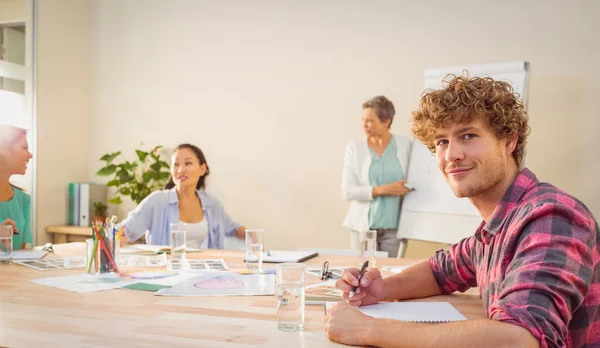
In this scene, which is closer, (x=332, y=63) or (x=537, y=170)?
(x=537, y=170)

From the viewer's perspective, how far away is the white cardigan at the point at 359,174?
3.81 m

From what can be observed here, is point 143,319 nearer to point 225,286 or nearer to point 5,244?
point 225,286

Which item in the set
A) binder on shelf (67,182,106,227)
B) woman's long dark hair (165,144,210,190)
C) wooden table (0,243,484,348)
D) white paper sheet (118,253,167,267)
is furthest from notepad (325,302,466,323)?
binder on shelf (67,182,106,227)

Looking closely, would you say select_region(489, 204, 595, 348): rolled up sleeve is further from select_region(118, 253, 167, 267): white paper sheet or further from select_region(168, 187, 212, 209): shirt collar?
select_region(168, 187, 212, 209): shirt collar

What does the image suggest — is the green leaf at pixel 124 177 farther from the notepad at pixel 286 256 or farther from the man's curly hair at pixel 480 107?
the man's curly hair at pixel 480 107

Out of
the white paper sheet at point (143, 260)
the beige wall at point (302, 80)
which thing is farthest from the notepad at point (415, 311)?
the beige wall at point (302, 80)

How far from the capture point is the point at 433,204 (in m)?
3.75

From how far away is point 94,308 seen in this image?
147 centimetres

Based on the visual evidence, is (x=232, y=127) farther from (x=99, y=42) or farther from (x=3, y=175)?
(x=3, y=175)

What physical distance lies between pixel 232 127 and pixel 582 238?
3.86 meters

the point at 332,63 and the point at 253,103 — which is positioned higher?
the point at 332,63

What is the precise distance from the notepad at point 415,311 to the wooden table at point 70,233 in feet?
12.0

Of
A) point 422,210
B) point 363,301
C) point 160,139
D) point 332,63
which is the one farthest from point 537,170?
point 160,139

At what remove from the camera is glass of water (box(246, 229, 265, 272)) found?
2109 millimetres
